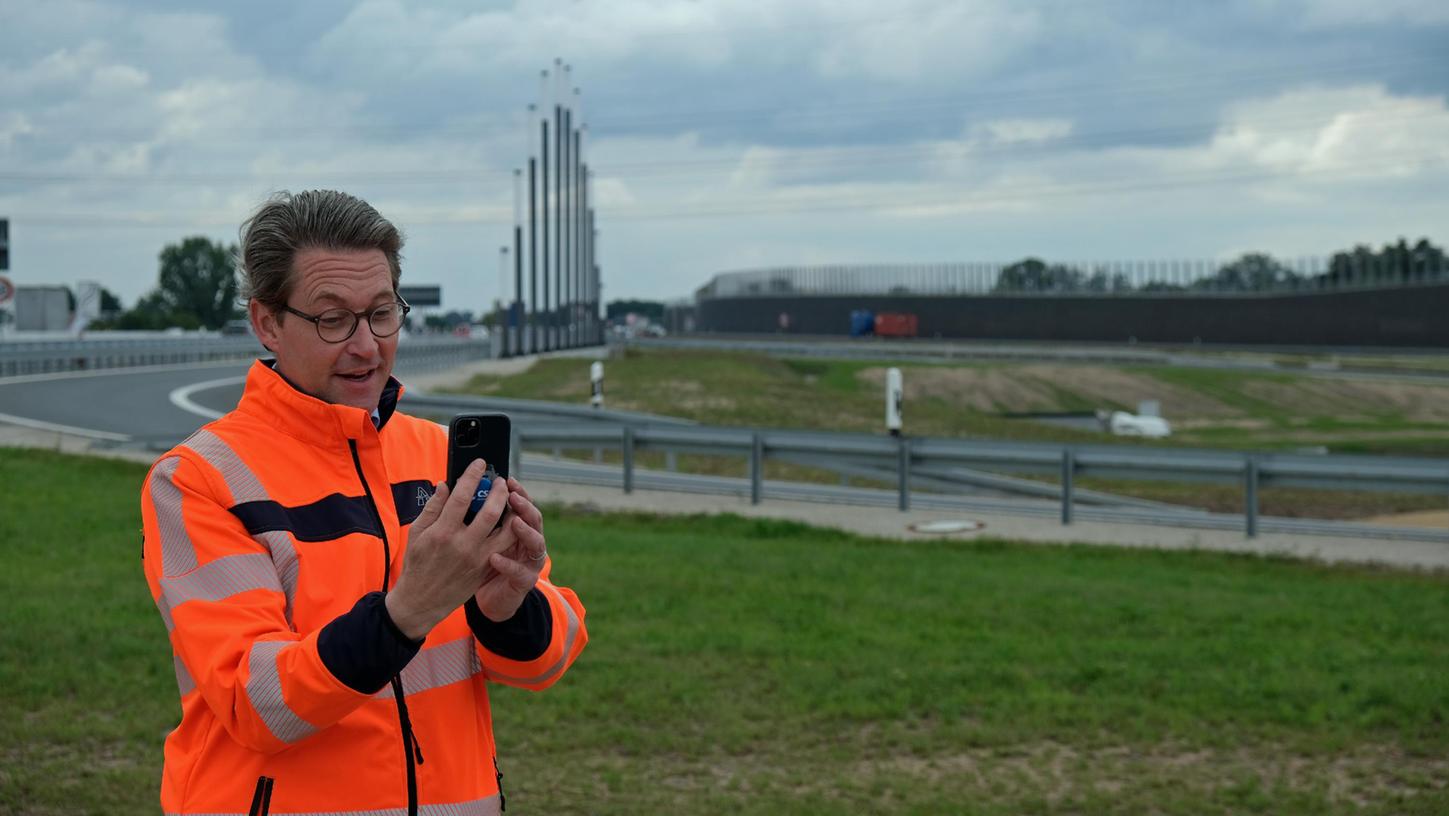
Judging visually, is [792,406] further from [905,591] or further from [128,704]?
[128,704]

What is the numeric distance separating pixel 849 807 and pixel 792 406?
29853 millimetres

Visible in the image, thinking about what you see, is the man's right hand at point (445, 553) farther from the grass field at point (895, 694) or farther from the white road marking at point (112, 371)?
the white road marking at point (112, 371)

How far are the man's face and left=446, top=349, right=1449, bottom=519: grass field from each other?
2059 centimetres

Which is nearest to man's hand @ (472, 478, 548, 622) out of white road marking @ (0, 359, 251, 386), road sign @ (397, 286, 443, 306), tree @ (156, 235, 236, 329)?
white road marking @ (0, 359, 251, 386)

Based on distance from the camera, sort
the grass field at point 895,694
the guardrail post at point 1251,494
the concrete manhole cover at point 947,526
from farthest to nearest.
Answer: the concrete manhole cover at point 947,526 < the guardrail post at point 1251,494 < the grass field at point 895,694

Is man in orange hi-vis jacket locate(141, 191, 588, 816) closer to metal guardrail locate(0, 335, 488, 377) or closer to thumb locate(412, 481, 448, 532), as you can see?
thumb locate(412, 481, 448, 532)

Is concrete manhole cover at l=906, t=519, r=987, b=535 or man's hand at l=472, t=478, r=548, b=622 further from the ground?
man's hand at l=472, t=478, r=548, b=622

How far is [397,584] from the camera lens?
7.66 feet

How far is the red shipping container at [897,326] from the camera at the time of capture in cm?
9125

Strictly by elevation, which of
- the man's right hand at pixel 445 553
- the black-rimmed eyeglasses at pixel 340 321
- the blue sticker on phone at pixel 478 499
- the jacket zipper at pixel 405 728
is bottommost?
the jacket zipper at pixel 405 728

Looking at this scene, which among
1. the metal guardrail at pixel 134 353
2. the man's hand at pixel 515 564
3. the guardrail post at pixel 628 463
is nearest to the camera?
the man's hand at pixel 515 564

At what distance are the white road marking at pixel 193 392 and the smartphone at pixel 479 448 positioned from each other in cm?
2801

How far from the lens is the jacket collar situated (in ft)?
8.60

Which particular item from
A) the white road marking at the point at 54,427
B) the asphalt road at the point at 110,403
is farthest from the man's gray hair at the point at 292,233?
the white road marking at the point at 54,427
